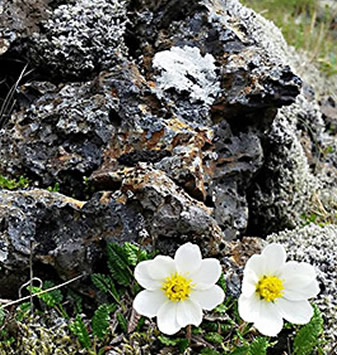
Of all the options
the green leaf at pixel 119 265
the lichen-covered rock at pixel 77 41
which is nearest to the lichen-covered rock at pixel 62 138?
the lichen-covered rock at pixel 77 41

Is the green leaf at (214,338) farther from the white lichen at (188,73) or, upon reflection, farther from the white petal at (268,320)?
the white lichen at (188,73)

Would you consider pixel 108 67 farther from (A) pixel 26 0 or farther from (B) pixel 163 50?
(A) pixel 26 0

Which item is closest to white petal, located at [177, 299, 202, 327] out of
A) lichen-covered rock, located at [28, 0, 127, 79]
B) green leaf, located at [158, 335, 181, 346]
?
green leaf, located at [158, 335, 181, 346]

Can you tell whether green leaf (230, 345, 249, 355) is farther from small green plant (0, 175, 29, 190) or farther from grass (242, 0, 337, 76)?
grass (242, 0, 337, 76)

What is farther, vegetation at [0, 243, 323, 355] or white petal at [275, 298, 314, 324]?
vegetation at [0, 243, 323, 355]

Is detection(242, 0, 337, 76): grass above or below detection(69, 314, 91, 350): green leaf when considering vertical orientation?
below

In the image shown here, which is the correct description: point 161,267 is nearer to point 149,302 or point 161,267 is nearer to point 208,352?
point 149,302

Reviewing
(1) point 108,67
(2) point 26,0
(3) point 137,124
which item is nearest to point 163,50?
(1) point 108,67
